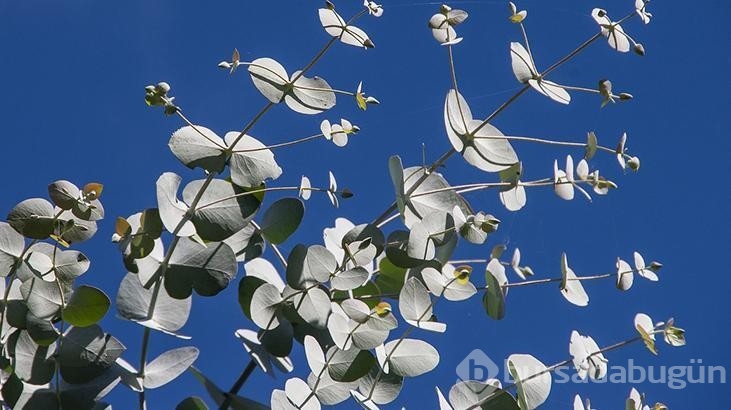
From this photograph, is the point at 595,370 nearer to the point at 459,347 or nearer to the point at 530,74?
the point at 530,74

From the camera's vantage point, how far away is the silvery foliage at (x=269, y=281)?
1.42ft

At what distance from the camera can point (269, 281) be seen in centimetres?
49

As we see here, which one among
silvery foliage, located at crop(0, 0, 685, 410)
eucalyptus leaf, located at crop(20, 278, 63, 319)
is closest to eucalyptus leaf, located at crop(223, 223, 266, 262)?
silvery foliage, located at crop(0, 0, 685, 410)

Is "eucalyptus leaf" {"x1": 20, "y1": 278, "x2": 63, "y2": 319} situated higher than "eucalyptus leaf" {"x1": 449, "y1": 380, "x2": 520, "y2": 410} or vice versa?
"eucalyptus leaf" {"x1": 20, "y1": 278, "x2": 63, "y2": 319}

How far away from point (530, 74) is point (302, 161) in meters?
0.39

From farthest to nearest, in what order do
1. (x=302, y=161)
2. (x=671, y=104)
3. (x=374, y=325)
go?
(x=671, y=104) < (x=302, y=161) < (x=374, y=325)

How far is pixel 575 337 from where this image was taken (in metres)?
0.48

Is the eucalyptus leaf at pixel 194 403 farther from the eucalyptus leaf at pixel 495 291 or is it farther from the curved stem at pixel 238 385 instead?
the eucalyptus leaf at pixel 495 291

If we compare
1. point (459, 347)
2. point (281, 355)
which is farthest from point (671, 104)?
point (281, 355)

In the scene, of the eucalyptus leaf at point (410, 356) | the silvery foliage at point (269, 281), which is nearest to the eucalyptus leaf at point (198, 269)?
the silvery foliage at point (269, 281)

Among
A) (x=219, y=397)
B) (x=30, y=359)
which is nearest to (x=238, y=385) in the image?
(x=219, y=397)

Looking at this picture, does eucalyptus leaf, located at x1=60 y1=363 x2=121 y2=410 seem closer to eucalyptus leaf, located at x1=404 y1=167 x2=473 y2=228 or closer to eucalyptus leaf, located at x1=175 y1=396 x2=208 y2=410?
eucalyptus leaf, located at x1=175 y1=396 x2=208 y2=410

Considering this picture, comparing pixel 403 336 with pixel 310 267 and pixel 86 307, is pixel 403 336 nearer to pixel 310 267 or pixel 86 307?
pixel 310 267

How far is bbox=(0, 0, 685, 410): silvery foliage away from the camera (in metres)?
0.43
